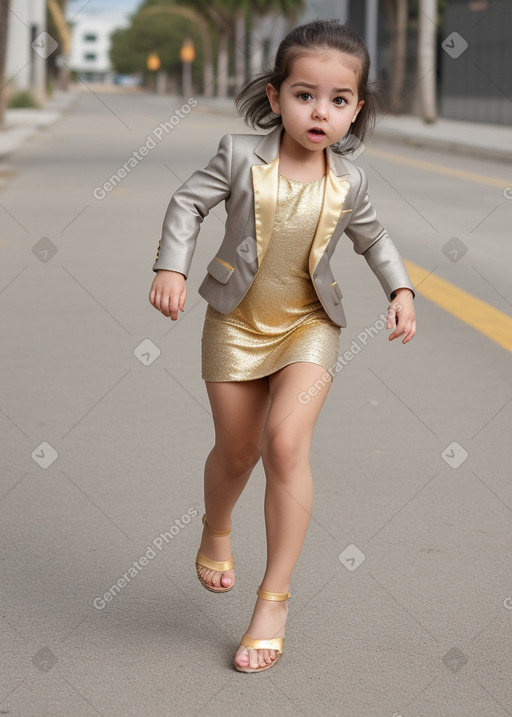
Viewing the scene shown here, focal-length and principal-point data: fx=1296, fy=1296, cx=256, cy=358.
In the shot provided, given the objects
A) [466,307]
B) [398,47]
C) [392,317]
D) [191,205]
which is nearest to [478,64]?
[398,47]

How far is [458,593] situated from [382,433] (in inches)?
69.2

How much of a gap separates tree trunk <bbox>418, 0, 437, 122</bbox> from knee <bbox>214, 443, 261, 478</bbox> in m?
30.6

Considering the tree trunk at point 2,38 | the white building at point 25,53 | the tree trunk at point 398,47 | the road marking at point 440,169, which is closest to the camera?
the road marking at point 440,169

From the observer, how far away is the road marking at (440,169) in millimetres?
18016

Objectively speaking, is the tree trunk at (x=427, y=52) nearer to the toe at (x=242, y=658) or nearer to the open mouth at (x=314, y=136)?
the open mouth at (x=314, y=136)

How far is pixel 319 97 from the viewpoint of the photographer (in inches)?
128

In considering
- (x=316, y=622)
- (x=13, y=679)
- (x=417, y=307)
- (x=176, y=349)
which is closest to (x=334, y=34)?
(x=316, y=622)

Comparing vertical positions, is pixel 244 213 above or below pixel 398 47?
above

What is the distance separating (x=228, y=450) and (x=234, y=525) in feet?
2.63

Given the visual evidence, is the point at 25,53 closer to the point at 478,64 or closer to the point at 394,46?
the point at 394,46

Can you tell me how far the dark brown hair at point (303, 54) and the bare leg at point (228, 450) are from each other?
28.8 inches

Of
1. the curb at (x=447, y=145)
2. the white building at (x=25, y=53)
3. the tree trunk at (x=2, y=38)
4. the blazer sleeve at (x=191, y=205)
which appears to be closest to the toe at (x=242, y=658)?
the blazer sleeve at (x=191, y=205)

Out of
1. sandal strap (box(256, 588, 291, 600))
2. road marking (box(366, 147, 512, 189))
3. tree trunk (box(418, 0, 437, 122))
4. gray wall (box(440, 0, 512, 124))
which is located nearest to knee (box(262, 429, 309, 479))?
sandal strap (box(256, 588, 291, 600))

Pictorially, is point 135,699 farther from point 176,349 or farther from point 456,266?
point 456,266
